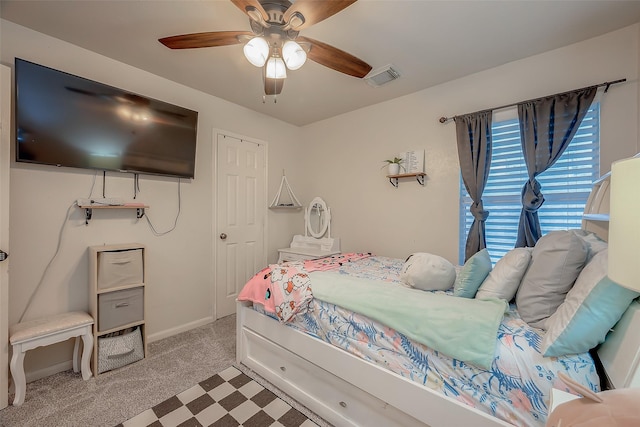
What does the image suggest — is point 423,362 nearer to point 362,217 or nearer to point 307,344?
point 307,344

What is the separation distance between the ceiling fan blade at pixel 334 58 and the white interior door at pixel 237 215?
1.71 metres

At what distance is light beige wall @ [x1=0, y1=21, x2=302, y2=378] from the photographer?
188 cm

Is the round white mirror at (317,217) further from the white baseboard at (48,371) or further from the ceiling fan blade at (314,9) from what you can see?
the white baseboard at (48,371)

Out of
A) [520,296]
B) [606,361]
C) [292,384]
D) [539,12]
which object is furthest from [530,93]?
[292,384]

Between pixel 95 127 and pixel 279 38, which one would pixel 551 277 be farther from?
pixel 95 127

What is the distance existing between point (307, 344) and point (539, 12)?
101 inches

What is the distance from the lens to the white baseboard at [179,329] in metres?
2.53

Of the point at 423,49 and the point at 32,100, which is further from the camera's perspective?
the point at 423,49

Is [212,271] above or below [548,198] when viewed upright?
below

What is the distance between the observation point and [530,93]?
7.16 ft

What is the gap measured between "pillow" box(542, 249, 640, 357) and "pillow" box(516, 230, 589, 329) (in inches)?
6.2

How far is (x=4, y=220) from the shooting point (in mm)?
1671

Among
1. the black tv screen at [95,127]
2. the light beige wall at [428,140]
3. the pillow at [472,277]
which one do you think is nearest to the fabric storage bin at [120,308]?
the black tv screen at [95,127]

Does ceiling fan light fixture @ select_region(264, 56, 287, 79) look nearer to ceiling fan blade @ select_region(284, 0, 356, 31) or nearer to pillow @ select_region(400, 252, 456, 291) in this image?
ceiling fan blade @ select_region(284, 0, 356, 31)
